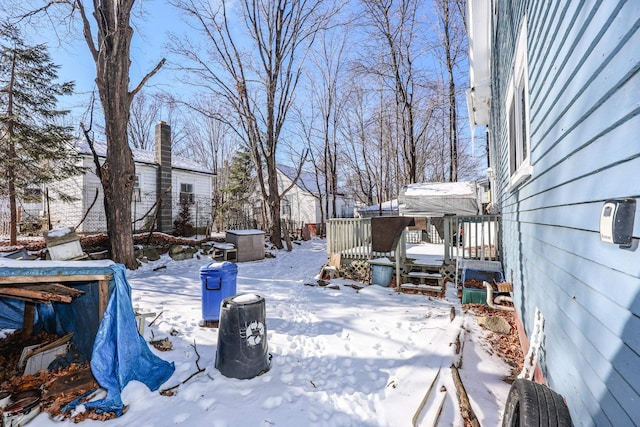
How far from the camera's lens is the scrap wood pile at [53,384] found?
2.53 m

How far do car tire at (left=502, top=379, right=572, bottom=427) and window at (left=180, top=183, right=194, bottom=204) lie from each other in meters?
16.4

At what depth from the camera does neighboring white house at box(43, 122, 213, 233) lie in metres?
13.5

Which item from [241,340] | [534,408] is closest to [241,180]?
[241,340]

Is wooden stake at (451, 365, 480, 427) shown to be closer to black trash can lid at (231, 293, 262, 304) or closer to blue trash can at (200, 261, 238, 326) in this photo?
black trash can lid at (231, 293, 262, 304)

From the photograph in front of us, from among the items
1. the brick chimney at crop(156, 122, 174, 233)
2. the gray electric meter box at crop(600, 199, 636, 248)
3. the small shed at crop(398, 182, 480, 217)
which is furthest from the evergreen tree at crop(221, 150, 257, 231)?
the gray electric meter box at crop(600, 199, 636, 248)

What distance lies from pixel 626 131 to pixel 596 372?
1085 millimetres

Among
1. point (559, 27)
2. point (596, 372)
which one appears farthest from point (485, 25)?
point (596, 372)

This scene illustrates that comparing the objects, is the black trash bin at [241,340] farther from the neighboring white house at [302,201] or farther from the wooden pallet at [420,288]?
the neighboring white house at [302,201]

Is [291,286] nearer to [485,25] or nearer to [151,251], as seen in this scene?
[151,251]

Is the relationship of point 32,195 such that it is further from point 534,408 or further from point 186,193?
point 534,408

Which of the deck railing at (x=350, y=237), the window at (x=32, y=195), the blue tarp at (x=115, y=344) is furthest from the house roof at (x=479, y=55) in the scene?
the window at (x=32, y=195)

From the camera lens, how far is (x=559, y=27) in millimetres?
1921

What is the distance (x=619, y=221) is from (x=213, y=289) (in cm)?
447

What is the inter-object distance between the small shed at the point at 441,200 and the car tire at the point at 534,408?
1132 cm
